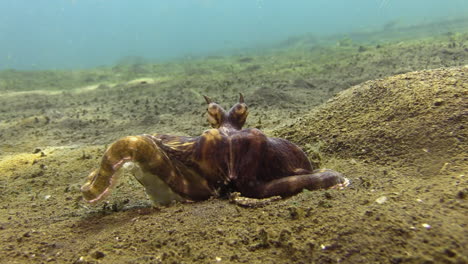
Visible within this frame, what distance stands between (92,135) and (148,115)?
5.01ft

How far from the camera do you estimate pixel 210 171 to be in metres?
2.86

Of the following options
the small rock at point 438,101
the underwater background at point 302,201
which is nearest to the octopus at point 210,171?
the underwater background at point 302,201

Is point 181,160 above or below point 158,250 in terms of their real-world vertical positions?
above

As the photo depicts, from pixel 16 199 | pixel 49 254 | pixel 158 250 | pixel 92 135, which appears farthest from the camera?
pixel 92 135

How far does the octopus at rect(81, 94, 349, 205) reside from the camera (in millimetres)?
2805

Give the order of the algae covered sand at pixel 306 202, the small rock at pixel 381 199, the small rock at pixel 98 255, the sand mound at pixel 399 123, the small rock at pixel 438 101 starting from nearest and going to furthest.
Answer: the algae covered sand at pixel 306 202 < the small rock at pixel 98 255 < the small rock at pixel 381 199 < the sand mound at pixel 399 123 < the small rock at pixel 438 101

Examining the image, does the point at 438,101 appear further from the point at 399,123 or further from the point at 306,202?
the point at 306,202

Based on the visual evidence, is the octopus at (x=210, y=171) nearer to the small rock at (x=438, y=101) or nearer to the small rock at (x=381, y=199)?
the small rock at (x=381, y=199)

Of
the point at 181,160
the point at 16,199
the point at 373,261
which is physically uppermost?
the point at 181,160

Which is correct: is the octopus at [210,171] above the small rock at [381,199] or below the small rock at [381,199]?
above

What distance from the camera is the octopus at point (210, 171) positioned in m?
2.80

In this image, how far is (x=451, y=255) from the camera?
1669 millimetres

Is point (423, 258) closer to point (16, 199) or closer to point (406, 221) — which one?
point (406, 221)

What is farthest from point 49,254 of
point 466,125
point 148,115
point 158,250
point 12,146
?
point 148,115
